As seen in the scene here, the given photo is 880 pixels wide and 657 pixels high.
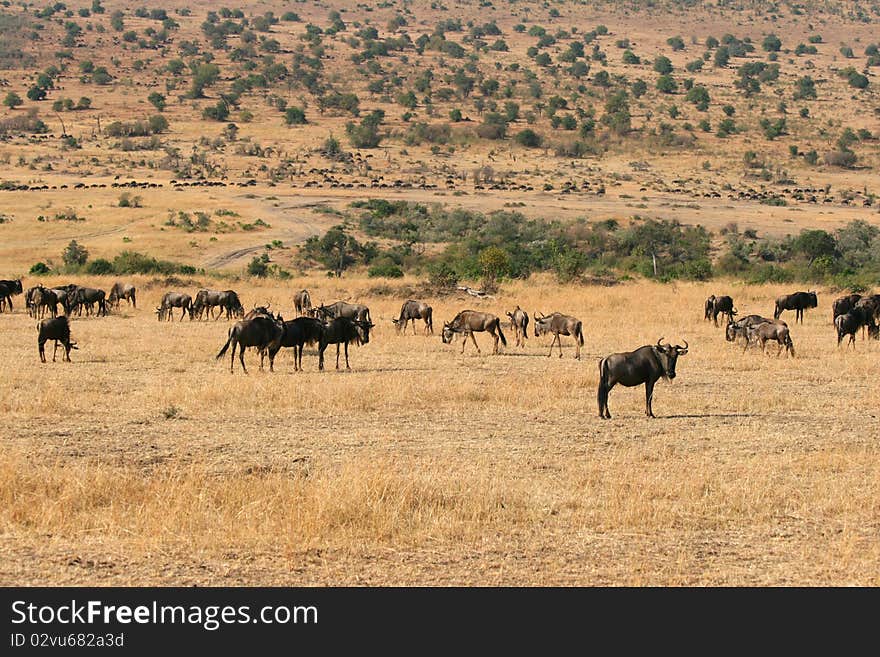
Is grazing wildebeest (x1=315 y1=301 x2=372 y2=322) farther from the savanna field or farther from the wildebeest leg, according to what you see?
the wildebeest leg

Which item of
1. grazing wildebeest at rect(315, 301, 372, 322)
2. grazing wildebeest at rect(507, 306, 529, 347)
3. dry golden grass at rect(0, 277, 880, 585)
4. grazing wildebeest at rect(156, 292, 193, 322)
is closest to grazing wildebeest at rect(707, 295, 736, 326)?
grazing wildebeest at rect(507, 306, 529, 347)

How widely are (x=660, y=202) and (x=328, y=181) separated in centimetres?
2661

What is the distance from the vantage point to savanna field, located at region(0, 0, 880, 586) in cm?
1074

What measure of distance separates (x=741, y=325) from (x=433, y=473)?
16.0 m

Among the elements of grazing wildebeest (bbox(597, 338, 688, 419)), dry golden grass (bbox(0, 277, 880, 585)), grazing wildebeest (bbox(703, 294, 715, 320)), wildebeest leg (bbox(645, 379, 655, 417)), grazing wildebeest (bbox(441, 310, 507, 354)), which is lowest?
dry golden grass (bbox(0, 277, 880, 585))

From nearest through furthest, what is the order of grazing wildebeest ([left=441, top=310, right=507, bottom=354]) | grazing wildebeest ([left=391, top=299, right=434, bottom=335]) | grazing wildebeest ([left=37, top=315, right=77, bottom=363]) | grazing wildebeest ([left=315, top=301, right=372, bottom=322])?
1. grazing wildebeest ([left=37, top=315, right=77, bottom=363])
2. grazing wildebeest ([left=441, top=310, right=507, bottom=354])
3. grazing wildebeest ([left=315, top=301, right=372, bottom=322])
4. grazing wildebeest ([left=391, top=299, right=434, bottom=335])

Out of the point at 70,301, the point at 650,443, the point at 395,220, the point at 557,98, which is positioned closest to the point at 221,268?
the point at 395,220

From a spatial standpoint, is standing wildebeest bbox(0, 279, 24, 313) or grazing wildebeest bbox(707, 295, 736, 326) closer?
grazing wildebeest bbox(707, 295, 736, 326)

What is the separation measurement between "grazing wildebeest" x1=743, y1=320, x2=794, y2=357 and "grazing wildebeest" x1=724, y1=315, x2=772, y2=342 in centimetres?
28

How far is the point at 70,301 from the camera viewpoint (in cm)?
3384

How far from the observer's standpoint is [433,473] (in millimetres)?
13164

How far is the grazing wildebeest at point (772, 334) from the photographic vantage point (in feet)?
84.5

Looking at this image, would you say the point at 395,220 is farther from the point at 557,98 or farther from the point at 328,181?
the point at 557,98

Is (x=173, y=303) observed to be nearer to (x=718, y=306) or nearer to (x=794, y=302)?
(x=718, y=306)
